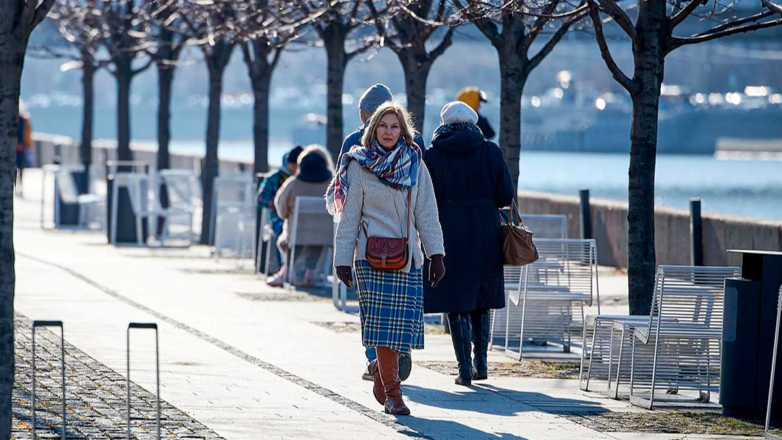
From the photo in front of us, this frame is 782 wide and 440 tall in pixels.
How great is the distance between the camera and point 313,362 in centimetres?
1025

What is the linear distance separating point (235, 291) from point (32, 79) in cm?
15822

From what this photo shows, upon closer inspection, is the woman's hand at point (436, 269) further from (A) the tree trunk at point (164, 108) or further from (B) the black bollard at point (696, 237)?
(A) the tree trunk at point (164, 108)

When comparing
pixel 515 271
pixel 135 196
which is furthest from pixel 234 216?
pixel 515 271

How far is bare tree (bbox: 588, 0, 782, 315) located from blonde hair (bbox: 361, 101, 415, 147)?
183cm

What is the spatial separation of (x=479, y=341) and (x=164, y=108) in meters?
15.6

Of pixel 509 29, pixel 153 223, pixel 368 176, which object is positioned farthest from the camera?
pixel 153 223

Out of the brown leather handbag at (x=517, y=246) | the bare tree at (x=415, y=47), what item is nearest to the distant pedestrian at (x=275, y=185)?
the bare tree at (x=415, y=47)

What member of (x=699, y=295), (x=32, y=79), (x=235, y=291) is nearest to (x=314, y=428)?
(x=699, y=295)

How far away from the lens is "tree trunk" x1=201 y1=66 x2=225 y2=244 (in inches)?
887

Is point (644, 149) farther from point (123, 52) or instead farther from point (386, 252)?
point (123, 52)

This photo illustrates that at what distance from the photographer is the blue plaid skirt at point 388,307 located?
8.31 m

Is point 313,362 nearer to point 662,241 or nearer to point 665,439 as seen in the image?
point 665,439

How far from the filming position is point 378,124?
8289mm

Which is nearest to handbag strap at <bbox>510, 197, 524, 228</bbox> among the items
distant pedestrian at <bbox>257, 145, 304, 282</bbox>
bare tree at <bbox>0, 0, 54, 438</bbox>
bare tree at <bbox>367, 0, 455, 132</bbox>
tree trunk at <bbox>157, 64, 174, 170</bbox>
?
bare tree at <bbox>0, 0, 54, 438</bbox>
